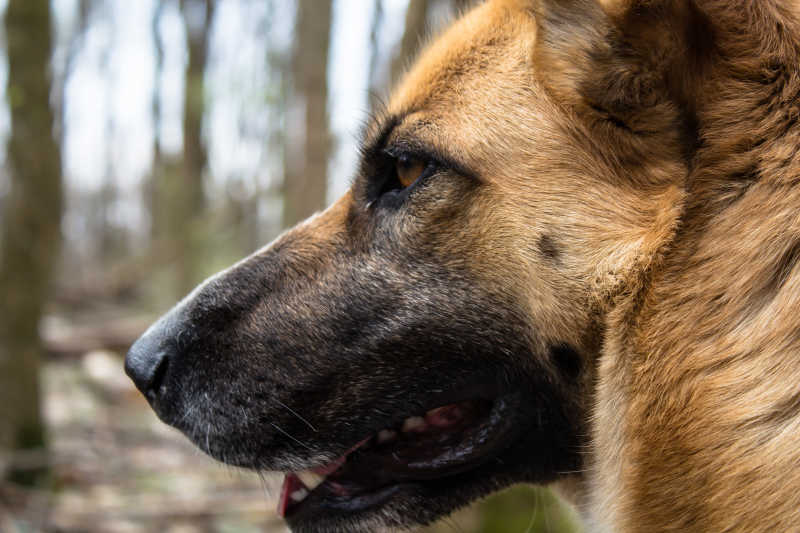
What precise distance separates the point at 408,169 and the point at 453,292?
1.50ft

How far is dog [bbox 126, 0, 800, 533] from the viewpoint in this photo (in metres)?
1.96

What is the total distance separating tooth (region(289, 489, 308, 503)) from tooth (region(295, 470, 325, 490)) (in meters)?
0.02

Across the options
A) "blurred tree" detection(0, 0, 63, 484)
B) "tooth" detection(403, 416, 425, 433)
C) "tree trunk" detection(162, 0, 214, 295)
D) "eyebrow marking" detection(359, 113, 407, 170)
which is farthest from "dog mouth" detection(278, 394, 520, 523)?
"tree trunk" detection(162, 0, 214, 295)

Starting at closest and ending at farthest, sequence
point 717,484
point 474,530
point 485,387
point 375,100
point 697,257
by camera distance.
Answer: point 717,484
point 697,257
point 485,387
point 375,100
point 474,530

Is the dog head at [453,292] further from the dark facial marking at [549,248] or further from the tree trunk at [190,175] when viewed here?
the tree trunk at [190,175]

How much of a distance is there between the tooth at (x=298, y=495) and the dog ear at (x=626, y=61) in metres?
1.66

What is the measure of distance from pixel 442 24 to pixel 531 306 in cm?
144

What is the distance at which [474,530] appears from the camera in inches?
198

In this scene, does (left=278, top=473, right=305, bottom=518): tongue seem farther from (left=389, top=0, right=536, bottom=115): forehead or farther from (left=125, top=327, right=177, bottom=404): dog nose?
(left=389, top=0, right=536, bottom=115): forehead

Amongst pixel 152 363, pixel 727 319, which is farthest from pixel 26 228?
pixel 727 319

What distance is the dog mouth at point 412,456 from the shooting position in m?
2.45

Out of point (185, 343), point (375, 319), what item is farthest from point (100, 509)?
point (375, 319)

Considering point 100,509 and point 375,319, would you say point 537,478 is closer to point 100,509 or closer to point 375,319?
point 375,319

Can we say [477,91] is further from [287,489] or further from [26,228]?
[26,228]
